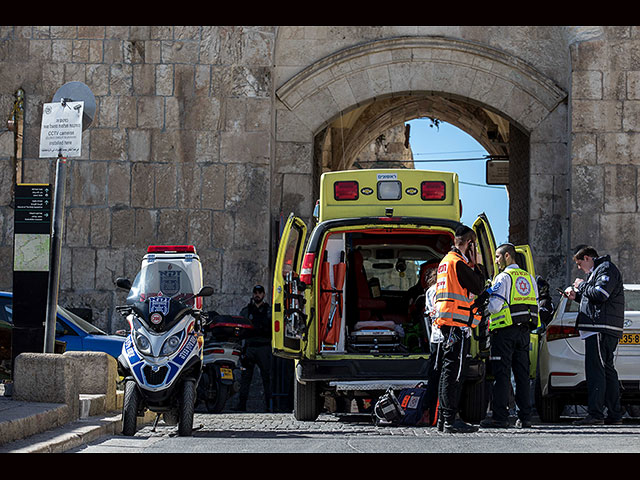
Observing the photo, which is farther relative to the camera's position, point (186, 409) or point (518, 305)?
point (518, 305)

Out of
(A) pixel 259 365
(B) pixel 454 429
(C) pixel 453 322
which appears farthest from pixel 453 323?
(A) pixel 259 365

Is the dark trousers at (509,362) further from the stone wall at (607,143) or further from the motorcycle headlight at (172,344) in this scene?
the stone wall at (607,143)

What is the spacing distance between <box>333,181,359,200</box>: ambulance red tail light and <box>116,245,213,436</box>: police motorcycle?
2084 millimetres

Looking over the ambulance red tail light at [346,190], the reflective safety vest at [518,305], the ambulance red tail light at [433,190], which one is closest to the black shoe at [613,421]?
the reflective safety vest at [518,305]

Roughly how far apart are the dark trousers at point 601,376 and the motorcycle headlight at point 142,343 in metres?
4.06

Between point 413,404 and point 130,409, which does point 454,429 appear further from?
point 130,409

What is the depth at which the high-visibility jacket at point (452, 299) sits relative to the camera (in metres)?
8.38

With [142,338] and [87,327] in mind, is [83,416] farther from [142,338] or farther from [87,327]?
[87,327]

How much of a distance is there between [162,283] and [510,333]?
3.21 metres

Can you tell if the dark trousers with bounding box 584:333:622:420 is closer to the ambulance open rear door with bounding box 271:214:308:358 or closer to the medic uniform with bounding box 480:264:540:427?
the medic uniform with bounding box 480:264:540:427

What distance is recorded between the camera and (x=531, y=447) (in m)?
6.59

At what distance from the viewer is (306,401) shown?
995cm

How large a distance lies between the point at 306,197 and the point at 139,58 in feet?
10.3

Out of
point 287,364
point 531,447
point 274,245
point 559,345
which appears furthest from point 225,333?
point 531,447
